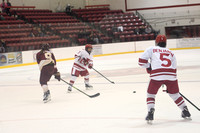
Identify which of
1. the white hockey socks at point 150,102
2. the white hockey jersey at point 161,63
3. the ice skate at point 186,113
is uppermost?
the white hockey jersey at point 161,63

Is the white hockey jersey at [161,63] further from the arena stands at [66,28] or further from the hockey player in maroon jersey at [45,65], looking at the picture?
the arena stands at [66,28]

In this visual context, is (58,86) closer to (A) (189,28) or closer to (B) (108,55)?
(B) (108,55)

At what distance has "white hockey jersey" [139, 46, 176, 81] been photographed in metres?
3.75

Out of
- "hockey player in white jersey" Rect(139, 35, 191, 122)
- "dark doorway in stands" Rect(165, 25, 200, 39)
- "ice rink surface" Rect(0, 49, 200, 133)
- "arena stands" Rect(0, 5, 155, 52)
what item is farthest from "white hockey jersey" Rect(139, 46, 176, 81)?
"dark doorway in stands" Rect(165, 25, 200, 39)

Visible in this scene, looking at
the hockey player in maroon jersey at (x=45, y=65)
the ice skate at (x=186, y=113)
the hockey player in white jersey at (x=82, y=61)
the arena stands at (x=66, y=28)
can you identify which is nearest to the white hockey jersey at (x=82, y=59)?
the hockey player in white jersey at (x=82, y=61)

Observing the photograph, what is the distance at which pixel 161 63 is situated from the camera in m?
3.77

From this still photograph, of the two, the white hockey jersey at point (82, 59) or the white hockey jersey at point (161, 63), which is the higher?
the white hockey jersey at point (161, 63)

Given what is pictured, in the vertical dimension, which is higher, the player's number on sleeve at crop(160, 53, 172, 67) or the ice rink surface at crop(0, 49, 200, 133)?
the player's number on sleeve at crop(160, 53, 172, 67)

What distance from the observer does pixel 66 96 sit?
627 cm

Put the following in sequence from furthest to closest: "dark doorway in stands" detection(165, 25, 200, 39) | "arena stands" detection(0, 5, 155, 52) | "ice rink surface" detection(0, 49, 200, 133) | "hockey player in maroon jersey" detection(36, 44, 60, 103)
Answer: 1. "dark doorway in stands" detection(165, 25, 200, 39)
2. "arena stands" detection(0, 5, 155, 52)
3. "hockey player in maroon jersey" detection(36, 44, 60, 103)
4. "ice rink surface" detection(0, 49, 200, 133)

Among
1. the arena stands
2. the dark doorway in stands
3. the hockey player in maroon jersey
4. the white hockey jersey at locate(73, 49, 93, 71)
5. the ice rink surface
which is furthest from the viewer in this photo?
the dark doorway in stands

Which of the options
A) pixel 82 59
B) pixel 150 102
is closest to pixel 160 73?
pixel 150 102

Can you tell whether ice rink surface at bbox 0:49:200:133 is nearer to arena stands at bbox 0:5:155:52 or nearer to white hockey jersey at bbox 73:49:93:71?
white hockey jersey at bbox 73:49:93:71

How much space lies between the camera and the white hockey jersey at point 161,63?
12.3 feet
